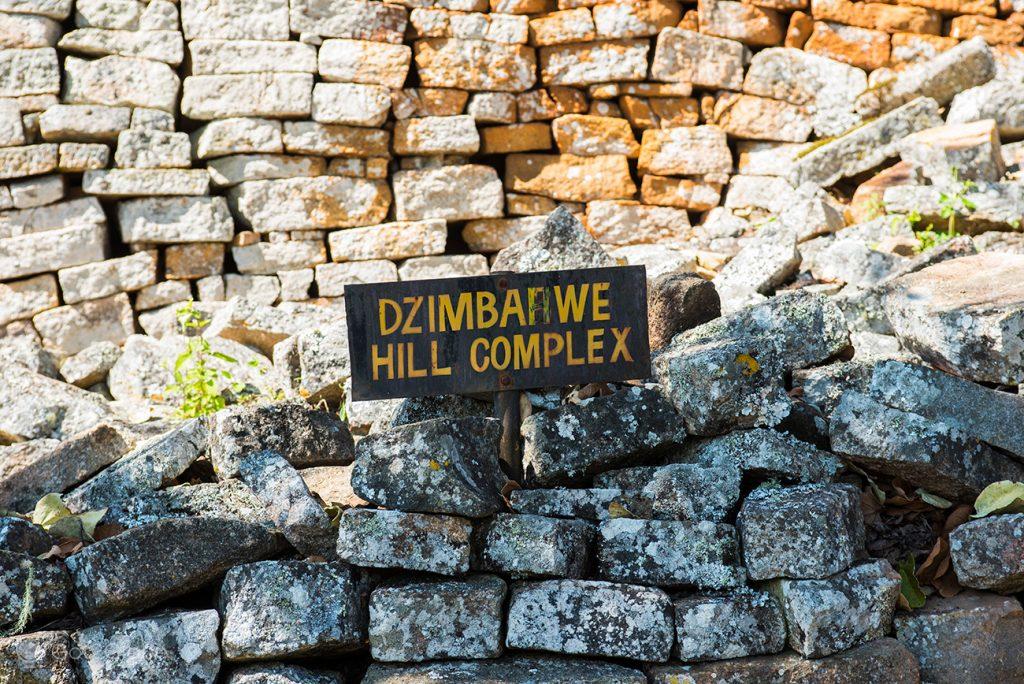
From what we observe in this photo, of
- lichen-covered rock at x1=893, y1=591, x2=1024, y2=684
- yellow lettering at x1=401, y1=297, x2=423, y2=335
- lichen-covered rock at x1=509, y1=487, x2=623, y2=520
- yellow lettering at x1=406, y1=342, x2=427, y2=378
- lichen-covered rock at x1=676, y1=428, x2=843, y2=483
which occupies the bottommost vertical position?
lichen-covered rock at x1=893, y1=591, x2=1024, y2=684

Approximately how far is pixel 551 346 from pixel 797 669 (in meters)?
1.26

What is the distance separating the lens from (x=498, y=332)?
366 cm

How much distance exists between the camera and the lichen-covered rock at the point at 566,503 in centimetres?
348

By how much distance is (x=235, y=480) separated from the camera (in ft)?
12.4

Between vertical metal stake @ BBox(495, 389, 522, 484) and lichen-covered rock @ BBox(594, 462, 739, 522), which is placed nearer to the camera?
lichen-covered rock @ BBox(594, 462, 739, 522)

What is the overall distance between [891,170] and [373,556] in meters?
4.76

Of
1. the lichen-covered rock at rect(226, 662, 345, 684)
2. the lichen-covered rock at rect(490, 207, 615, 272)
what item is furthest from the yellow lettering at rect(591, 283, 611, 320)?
the lichen-covered rock at rect(226, 662, 345, 684)

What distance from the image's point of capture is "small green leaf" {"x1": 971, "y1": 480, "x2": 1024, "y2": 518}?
336 cm

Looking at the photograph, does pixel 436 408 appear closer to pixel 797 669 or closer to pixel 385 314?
pixel 385 314

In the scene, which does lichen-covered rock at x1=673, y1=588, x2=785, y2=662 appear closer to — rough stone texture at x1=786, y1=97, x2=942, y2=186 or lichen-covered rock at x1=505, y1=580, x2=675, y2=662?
lichen-covered rock at x1=505, y1=580, x2=675, y2=662

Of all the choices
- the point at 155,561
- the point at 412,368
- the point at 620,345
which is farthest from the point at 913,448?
the point at 155,561

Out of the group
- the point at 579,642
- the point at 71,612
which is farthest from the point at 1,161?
the point at 579,642

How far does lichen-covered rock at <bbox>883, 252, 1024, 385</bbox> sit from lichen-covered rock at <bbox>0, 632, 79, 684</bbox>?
9.77ft

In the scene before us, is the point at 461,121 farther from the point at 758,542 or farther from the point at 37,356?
the point at 758,542
